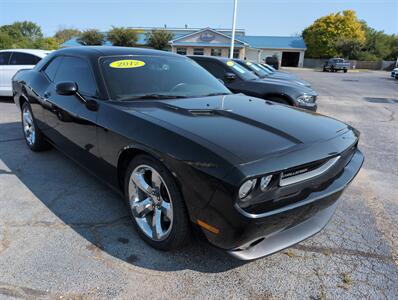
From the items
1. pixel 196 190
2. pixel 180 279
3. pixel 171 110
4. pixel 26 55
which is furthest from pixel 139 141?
pixel 26 55

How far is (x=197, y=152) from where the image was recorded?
2.02 meters

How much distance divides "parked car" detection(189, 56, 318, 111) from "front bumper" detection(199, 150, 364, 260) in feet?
14.4

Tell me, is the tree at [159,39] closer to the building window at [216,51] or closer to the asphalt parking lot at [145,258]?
the building window at [216,51]

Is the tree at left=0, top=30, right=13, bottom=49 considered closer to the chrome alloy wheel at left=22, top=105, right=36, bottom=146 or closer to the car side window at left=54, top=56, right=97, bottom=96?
the chrome alloy wheel at left=22, top=105, right=36, bottom=146

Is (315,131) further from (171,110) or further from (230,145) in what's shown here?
(171,110)

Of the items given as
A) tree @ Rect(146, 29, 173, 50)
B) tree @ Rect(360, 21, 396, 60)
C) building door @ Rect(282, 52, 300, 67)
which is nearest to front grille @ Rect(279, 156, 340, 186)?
tree @ Rect(146, 29, 173, 50)

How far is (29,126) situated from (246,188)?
4.11 m

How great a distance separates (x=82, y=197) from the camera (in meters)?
3.41

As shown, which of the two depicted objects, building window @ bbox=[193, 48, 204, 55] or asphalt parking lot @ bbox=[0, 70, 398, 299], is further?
building window @ bbox=[193, 48, 204, 55]

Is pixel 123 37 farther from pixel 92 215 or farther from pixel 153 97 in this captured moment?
pixel 92 215

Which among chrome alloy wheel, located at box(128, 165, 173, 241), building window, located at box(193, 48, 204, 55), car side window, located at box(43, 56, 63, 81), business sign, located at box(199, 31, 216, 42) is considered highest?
business sign, located at box(199, 31, 216, 42)

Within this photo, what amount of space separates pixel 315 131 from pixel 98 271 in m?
1.93

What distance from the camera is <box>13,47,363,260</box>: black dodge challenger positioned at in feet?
6.39

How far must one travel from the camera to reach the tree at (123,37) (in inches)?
1752
